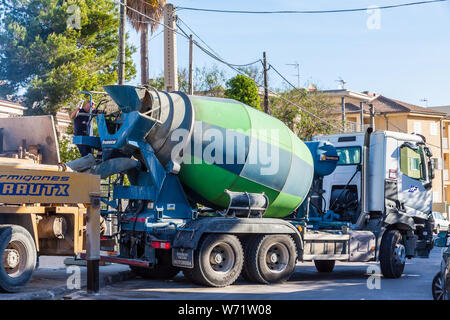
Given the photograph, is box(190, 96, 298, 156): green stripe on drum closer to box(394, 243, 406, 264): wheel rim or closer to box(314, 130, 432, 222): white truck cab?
box(314, 130, 432, 222): white truck cab

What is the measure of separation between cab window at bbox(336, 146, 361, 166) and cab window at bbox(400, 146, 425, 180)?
97cm

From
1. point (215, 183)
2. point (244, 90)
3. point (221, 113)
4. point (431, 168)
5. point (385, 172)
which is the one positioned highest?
point (244, 90)

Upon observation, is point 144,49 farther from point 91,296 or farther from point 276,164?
point 91,296

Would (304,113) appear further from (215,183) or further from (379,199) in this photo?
(215,183)

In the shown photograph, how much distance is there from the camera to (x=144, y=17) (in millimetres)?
31688

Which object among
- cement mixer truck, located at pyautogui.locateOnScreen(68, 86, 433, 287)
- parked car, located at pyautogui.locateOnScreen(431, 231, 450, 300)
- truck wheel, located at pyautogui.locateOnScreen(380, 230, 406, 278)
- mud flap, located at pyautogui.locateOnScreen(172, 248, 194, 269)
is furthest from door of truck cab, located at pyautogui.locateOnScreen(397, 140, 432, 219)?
mud flap, located at pyautogui.locateOnScreen(172, 248, 194, 269)

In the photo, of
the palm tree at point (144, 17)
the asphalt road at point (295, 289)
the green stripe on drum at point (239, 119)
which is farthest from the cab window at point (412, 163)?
the palm tree at point (144, 17)

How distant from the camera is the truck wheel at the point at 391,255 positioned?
14.0m

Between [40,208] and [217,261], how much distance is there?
3.20 meters

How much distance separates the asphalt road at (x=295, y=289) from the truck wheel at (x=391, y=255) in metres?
0.21

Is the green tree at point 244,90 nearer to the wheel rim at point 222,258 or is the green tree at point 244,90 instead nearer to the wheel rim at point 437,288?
the wheel rim at point 222,258

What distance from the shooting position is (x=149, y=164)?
38.4 feet

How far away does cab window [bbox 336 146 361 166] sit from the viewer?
584 inches

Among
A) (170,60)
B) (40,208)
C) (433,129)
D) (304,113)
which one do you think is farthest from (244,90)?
(433,129)
